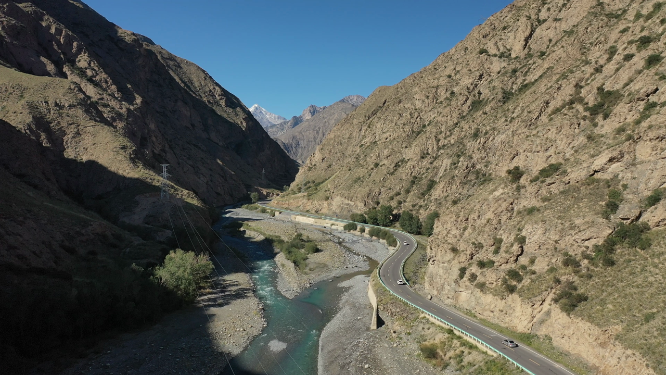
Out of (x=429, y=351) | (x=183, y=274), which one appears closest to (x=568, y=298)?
(x=429, y=351)

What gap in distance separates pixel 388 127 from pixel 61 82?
7990cm

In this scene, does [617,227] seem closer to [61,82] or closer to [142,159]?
[142,159]

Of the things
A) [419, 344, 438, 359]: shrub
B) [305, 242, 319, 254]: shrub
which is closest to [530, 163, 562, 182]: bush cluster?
[419, 344, 438, 359]: shrub

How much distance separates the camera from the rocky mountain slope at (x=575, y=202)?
75.7ft

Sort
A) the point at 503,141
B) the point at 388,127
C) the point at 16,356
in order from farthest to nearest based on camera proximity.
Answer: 1. the point at 388,127
2. the point at 503,141
3. the point at 16,356

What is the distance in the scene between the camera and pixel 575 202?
30.0m

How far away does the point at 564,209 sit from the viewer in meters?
30.4

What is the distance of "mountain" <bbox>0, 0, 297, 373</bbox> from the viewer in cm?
2953

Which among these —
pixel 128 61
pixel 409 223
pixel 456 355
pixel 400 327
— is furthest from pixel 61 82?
pixel 456 355

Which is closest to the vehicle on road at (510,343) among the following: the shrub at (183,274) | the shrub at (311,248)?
the shrub at (183,274)

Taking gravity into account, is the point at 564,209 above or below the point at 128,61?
below

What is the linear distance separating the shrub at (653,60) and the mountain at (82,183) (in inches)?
2070

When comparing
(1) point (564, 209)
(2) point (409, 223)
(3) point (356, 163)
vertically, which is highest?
(3) point (356, 163)

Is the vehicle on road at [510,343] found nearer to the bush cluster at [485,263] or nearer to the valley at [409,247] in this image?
the valley at [409,247]
